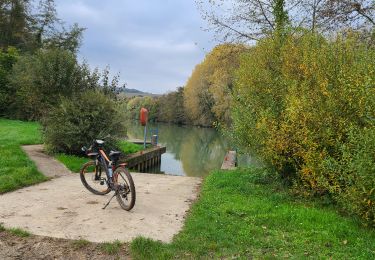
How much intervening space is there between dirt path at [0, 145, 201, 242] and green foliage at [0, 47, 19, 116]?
20.1 meters

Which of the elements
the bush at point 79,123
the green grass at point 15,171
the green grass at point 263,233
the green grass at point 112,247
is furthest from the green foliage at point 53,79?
the green grass at point 112,247

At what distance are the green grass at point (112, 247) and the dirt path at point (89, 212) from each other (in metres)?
0.21

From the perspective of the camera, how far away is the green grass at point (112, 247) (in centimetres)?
505

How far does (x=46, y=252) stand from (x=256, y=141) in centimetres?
520

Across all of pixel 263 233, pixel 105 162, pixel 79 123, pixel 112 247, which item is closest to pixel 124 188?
pixel 105 162

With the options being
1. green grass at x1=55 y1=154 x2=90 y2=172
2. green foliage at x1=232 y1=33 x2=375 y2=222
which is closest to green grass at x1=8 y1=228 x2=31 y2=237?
green foliage at x1=232 y1=33 x2=375 y2=222

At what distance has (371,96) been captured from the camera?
19.7 ft

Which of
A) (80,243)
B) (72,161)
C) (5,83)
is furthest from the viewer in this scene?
(5,83)

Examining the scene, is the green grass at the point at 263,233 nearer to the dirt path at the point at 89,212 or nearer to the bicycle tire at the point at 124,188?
the dirt path at the point at 89,212

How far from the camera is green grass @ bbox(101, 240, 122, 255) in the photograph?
16.6 ft

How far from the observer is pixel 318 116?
290 inches

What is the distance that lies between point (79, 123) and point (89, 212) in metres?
7.21

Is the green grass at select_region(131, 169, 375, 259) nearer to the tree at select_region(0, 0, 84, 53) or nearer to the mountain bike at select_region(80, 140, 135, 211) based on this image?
the mountain bike at select_region(80, 140, 135, 211)

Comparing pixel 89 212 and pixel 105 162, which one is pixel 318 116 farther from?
pixel 89 212
